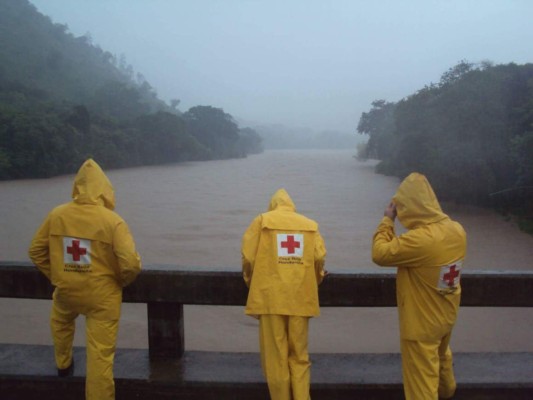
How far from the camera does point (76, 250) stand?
3.07 meters

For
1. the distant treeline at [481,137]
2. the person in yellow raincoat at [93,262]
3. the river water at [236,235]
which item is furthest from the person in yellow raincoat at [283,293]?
the distant treeline at [481,137]

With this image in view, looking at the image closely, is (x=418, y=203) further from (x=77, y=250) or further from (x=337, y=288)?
(x=77, y=250)

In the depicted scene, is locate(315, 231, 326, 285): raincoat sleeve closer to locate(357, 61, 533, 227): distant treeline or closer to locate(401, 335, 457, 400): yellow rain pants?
locate(401, 335, 457, 400): yellow rain pants

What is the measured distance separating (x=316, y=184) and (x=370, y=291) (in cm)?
3919

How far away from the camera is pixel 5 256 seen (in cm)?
1905

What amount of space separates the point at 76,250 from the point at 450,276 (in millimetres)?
2036

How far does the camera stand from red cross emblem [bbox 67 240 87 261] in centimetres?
306

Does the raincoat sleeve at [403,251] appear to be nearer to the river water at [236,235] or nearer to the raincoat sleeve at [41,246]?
the raincoat sleeve at [41,246]

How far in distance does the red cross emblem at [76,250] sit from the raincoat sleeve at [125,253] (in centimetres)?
18

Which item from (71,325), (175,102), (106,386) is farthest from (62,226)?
(175,102)

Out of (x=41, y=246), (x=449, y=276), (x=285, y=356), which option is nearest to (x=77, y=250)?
(x=41, y=246)

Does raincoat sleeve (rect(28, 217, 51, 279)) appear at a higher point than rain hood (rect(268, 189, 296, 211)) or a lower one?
lower

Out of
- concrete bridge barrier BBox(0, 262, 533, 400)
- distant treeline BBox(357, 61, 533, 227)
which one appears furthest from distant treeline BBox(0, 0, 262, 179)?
concrete bridge barrier BBox(0, 262, 533, 400)

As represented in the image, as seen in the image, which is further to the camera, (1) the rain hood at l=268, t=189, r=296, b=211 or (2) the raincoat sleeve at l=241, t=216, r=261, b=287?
(1) the rain hood at l=268, t=189, r=296, b=211
